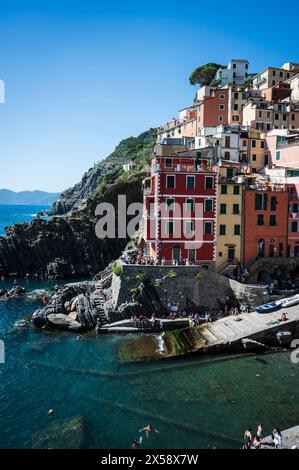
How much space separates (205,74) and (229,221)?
246 ft

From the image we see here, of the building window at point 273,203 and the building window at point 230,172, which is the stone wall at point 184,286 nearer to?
the building window at point 273,203

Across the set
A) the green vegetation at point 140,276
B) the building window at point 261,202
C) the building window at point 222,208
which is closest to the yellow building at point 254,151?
the building window at point 261,202

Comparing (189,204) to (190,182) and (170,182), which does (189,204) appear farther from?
(170,182)

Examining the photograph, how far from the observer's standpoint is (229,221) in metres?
44.5

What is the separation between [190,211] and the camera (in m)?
43.8

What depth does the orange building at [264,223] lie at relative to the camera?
44812 millimetres

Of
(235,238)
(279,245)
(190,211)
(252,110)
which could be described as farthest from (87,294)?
(252,110)

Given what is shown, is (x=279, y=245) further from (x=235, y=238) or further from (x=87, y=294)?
(x=87, y=294)

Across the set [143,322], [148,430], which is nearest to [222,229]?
[143,322]

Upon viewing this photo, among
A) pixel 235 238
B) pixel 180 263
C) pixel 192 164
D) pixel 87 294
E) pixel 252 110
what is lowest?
pixel 87 294

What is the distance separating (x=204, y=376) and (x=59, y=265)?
49268mm

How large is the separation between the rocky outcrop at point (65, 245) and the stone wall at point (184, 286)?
34921 mm

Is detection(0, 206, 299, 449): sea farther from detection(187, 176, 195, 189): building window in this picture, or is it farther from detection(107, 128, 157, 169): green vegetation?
detection(107, 128, 157, 169): green vegetation

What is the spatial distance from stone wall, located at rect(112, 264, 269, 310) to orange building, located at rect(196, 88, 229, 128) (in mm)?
40892
